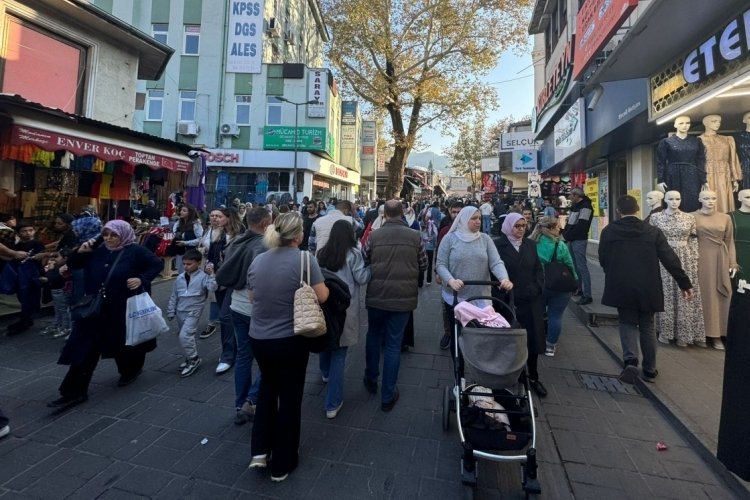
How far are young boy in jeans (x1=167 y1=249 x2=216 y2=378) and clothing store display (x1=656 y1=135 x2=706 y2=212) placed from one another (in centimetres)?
629

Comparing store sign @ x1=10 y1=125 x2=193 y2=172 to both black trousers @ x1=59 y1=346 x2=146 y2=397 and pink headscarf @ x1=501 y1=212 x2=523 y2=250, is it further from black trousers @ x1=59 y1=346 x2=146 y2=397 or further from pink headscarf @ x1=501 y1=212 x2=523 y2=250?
pink headscarf @ x1=501 y1=212 x2=523 y2=250

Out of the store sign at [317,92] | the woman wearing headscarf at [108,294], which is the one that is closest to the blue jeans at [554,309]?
the woman wearing headscarf at [108,294]

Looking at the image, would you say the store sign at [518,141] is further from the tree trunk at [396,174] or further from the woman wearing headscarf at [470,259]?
the woman wearing headscarf at [470,259]

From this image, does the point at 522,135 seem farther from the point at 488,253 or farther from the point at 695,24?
the point at 488,253

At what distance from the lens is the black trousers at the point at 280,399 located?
8.61 feet

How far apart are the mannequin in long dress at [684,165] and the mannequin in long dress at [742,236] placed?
0.52 m

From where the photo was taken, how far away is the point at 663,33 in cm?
470

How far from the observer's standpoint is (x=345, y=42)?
60.0ft

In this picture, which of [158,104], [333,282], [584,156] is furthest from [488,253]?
[158,104]

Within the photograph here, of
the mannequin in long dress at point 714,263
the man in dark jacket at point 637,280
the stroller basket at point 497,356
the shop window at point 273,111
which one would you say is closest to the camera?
the stroller basket at point 497,356

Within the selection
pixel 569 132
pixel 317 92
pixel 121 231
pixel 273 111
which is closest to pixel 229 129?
pixel 273 111

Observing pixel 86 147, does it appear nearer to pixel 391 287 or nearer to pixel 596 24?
pixel 391 287

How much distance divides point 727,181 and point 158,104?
2636 cm

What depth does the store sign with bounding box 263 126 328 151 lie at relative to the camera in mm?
23047
